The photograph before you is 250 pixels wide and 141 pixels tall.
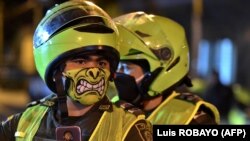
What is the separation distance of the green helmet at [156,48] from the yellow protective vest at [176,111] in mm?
91

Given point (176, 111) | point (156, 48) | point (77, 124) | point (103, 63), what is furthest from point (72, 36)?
point (176, 111)

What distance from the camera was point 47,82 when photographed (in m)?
2.34

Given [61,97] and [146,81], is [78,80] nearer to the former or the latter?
[61,97]

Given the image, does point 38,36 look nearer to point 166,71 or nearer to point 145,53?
point 145,53

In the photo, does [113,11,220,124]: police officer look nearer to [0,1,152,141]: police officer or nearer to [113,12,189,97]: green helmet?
[113,12,189,97]: green helmet

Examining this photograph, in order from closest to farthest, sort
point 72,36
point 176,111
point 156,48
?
point 72,36, point 156,48, point 176,111

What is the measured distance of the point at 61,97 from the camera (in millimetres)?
2297

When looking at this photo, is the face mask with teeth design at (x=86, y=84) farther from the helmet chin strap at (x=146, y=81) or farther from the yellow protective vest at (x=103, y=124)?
the helmet chin strap at (x=146, y=81)

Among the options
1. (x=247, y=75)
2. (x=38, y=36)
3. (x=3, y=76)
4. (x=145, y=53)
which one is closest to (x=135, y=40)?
(x=145, y=53)

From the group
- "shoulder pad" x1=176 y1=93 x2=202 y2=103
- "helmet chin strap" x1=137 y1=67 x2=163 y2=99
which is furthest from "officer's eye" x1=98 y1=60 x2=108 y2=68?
"shoulder pad" x1=176 y1=93 x2=202 y2=103

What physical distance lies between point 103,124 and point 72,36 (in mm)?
356

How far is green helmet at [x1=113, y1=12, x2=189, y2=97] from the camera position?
2998 mm

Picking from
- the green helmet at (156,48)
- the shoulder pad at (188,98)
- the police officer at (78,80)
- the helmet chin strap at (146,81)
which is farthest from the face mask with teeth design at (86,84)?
the shoulder pad at (188,98)

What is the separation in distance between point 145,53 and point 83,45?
35.3 inches
